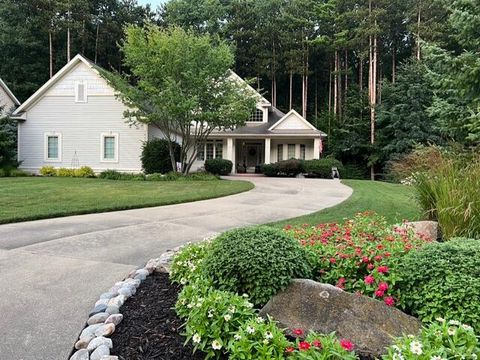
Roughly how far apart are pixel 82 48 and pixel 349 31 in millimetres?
24277

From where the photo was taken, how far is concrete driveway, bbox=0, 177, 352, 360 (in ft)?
8.86

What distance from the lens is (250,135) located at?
2331 cm

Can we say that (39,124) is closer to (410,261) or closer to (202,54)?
(202,54)

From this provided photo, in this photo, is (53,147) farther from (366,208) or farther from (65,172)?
(366,208)

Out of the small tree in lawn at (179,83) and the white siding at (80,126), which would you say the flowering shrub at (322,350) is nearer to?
the small tree in lawn at (179,83)

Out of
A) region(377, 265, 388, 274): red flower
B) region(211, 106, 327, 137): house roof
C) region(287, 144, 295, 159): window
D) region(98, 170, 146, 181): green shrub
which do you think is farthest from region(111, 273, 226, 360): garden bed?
region(287, 144, 295, 159): window

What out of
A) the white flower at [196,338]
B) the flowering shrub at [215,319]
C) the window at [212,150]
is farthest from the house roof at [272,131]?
the white flower at [196,338]

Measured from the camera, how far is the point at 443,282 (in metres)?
2.48

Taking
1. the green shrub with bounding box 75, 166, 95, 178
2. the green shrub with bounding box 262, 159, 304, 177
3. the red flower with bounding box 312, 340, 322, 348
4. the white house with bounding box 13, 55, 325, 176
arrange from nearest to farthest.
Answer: the red flower with bounding box 312, 340, 322, 348 → the green shrub with bounding box 75, 166, 95, 178 → the white house with bounding box 13, 55, 325, 176 → the green shrub with bounding box 262, 159, 304, 177

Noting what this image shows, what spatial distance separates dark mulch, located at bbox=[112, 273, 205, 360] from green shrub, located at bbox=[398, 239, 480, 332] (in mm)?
1553

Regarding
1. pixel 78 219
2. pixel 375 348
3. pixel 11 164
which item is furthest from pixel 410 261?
pixel 11 164

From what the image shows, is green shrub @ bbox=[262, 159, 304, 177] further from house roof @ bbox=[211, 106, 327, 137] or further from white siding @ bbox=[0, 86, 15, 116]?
white siding @ bbox=[0, 86, 15, 116]

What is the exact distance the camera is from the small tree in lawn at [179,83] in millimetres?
16656

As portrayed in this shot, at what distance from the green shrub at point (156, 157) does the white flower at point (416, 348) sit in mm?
17677
